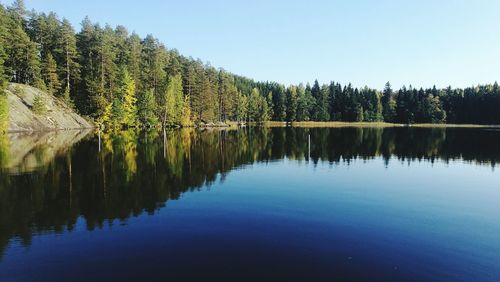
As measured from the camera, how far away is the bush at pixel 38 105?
8669 cm

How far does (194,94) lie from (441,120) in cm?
13121

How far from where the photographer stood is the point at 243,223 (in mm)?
19875

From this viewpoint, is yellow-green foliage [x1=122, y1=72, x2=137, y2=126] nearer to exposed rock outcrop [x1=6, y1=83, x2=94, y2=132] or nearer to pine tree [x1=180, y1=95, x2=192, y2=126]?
exposed rock outcrop [x1=6, y1=83, x2=94, y2=132]

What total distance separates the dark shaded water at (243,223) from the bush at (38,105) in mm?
53964

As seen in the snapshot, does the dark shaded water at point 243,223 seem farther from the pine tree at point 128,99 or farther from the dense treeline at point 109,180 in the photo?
the pine tree at point 128,99

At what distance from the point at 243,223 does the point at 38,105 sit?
83.3 meters

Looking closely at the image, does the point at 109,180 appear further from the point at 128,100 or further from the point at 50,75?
the point at 128,100

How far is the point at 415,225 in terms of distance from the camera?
20.0 m

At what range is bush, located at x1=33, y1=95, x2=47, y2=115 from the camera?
8669 centimetres

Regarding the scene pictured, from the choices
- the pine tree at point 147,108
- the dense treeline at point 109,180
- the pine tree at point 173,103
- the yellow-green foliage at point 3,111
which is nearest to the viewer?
the dense treeline at point 109,180

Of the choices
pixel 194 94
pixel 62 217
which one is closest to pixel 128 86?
pixel 194 94

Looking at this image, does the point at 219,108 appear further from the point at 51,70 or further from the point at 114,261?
the point at 114,261

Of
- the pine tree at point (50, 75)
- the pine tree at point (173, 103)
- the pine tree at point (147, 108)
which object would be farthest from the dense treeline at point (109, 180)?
the pine tree at point (173, 103)

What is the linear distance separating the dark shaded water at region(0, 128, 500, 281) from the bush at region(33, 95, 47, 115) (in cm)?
5396
